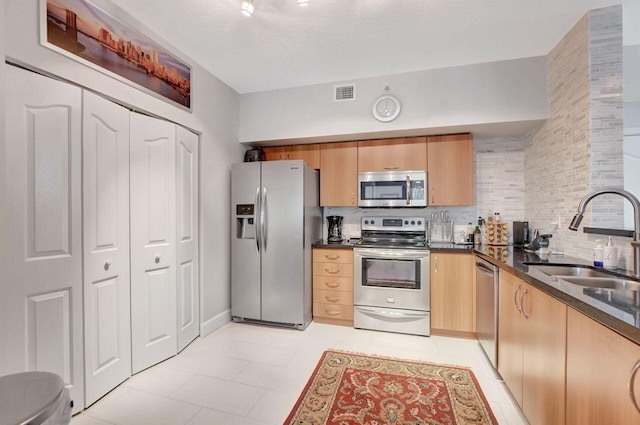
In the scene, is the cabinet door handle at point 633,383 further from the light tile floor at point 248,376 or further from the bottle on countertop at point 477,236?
the bottle on countertop at point 477,236

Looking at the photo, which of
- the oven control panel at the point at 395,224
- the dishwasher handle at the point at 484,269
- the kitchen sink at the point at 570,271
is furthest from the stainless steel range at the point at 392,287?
the kitchen sink at the point at 570,271

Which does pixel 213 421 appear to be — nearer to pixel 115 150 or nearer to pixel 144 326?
pixel 144 326

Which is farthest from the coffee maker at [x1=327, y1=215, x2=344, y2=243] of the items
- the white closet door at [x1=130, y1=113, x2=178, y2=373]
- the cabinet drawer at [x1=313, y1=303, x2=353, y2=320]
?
the white closet door at [x1=130, y1=113, x2=178, y2=373]

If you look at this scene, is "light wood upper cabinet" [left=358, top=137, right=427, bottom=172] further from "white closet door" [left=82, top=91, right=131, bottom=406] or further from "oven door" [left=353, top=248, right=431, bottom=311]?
"white closet door" [left=82, top=91, right=131, bottom=406]

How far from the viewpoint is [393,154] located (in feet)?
10.6

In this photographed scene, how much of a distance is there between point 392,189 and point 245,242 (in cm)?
181

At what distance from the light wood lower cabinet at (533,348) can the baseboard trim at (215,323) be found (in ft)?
8.76

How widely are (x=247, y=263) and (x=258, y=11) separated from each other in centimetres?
239

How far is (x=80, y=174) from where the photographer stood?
5.82 feet

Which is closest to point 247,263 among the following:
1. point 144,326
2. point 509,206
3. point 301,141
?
point 144,326

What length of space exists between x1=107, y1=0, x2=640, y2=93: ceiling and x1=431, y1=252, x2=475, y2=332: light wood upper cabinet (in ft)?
6.49

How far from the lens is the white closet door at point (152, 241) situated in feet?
7.07

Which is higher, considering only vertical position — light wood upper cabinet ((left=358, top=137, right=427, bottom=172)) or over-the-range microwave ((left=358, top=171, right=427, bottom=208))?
light wood upper cabinet ((left=358, top=137, right=427, bottom=172))

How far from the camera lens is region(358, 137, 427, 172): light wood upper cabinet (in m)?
3.16
